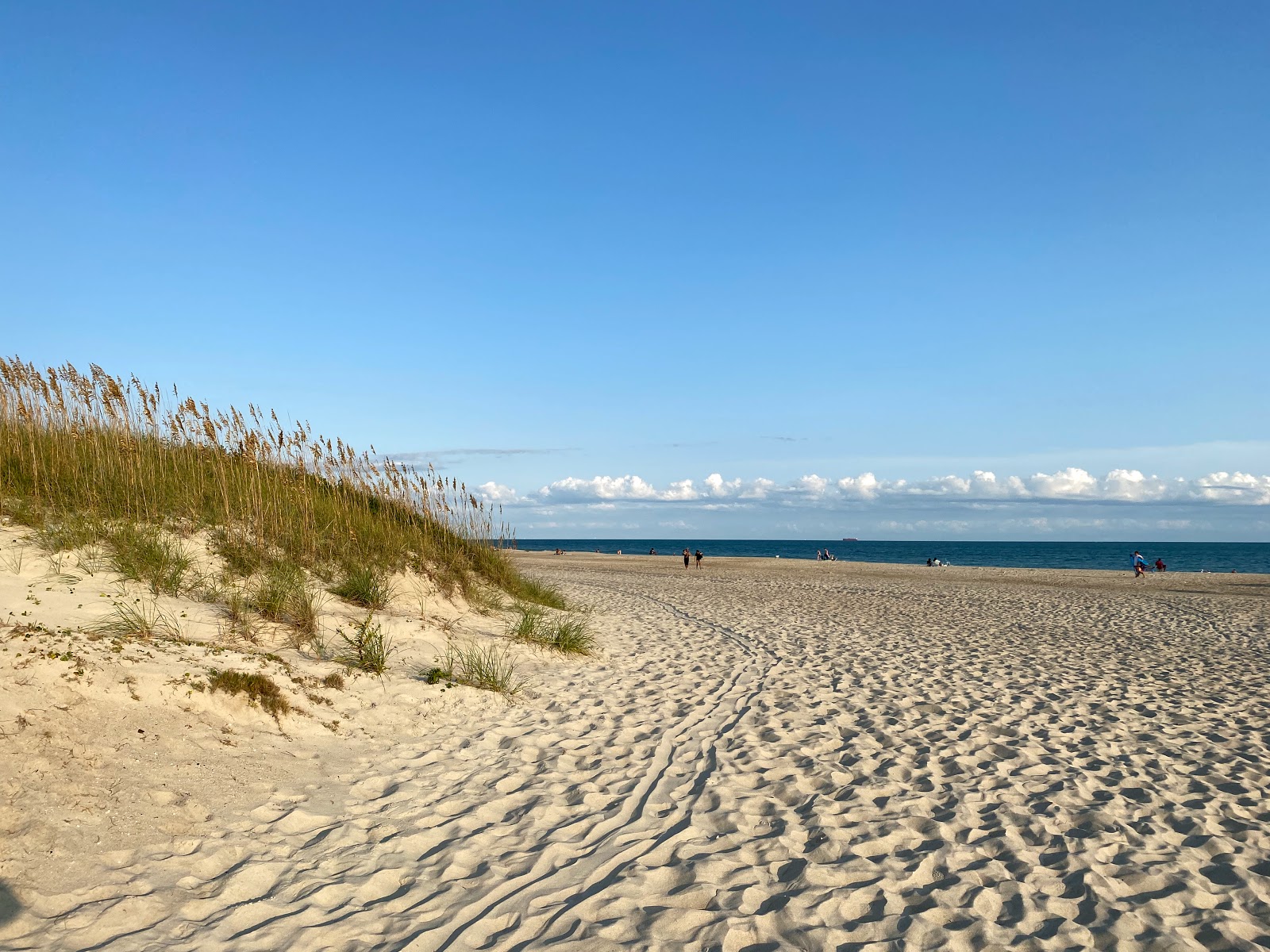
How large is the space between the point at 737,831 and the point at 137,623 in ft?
17.8

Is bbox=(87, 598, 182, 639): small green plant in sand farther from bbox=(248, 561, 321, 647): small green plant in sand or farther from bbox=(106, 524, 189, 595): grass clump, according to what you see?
bbox=(248, 561, 321, 647): small green plant in sand

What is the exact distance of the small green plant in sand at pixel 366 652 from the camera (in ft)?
24.3

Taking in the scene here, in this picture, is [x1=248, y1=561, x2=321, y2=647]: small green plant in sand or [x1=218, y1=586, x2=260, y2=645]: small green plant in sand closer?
[x1=218, y1=586, x2=260, y2=645]: small green plant in sand

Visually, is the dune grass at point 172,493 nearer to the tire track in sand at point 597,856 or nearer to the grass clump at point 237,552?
the grass clump at point 237,552

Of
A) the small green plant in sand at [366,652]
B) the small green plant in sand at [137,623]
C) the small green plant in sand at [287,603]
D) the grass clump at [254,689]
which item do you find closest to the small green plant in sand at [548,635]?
the small green plant in sand at [366,652]

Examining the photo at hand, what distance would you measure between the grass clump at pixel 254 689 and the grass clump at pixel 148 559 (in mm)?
1914

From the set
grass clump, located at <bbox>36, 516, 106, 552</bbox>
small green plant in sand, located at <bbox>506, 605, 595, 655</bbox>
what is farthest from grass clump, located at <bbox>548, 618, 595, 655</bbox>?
grass clump, located at <bbox>36, 516, 106, 552</bbox>

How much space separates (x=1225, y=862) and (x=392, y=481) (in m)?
10.0

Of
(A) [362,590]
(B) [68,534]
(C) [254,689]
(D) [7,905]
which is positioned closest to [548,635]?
(A) [362,590]

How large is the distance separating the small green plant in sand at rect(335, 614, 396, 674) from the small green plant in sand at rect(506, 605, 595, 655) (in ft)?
7.64

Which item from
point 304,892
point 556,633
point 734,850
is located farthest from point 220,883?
point 556,633

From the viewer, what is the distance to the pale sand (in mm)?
3566

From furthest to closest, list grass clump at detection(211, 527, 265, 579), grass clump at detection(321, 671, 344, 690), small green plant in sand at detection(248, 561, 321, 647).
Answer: grass clump at detection(211, 527, 265, 579) → small green plant in sand at detection(248, 561, 321, 647) → grass clump at detection(321, 671, 344, 690)

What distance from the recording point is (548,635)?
33.9 feet
